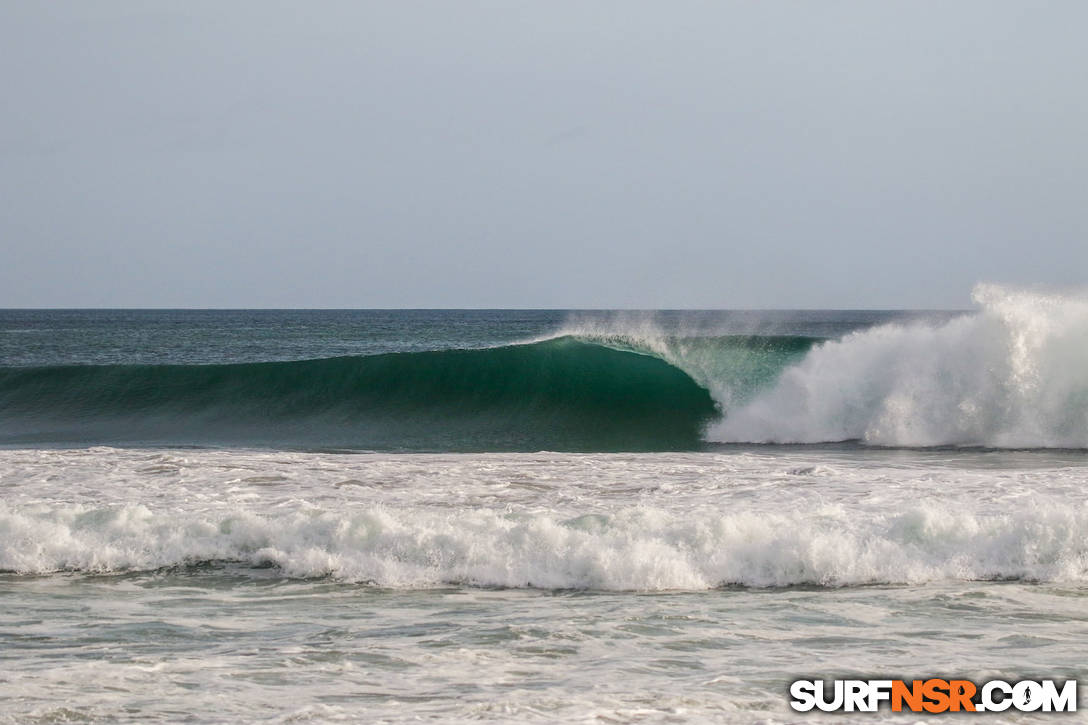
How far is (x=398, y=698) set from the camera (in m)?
4.12

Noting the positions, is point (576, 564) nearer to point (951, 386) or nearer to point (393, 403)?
point (951, 386)

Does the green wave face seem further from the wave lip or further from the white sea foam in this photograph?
the wave lip

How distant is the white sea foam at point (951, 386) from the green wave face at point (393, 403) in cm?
148

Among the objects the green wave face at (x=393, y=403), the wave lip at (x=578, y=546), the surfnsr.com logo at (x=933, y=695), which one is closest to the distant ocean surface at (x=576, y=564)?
the wave lip at (x=578, y=546)

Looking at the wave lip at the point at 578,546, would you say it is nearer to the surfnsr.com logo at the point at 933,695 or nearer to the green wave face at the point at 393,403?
the surfnsr.com logo at the point at 933,695

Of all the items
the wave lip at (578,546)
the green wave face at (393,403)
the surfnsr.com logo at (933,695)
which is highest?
the green wave face at (393,403)

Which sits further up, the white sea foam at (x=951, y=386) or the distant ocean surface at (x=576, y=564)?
the white sea foam at (x=951, y=386)

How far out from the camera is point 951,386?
1373 centimetres

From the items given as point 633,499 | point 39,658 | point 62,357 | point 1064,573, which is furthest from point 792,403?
point 62,357

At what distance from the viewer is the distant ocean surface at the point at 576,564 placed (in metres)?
4.32

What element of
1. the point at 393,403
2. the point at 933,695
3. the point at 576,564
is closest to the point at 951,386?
the point at 393,403

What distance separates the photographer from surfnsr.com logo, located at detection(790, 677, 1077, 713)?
3.99 metres

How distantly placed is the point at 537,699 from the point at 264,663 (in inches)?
52.0

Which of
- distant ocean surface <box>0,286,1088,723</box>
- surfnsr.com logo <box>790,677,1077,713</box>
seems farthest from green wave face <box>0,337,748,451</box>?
surfnsr.com logo <box>790,677,1077,713</box>
